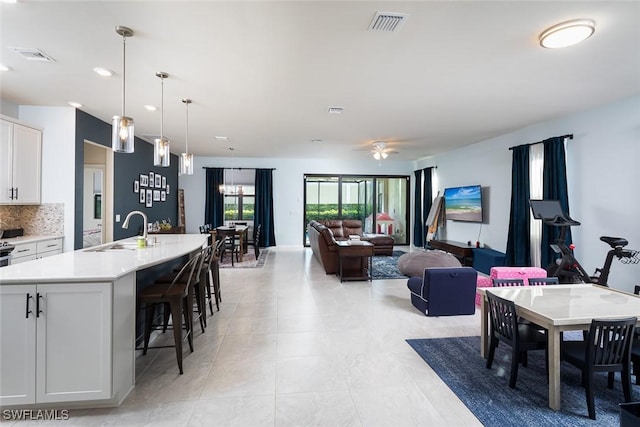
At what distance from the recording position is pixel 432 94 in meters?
3.85

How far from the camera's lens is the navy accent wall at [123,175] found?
4629mm

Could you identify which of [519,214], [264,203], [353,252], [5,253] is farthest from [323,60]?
[264,203]

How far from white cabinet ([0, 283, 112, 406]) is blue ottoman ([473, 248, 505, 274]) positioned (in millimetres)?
6168

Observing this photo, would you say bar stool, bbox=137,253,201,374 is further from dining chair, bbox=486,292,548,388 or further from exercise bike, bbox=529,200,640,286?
exercise bike, bbox=529,200,640,286

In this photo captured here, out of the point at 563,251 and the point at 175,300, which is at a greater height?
the point at 563,251

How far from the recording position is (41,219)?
4496mm

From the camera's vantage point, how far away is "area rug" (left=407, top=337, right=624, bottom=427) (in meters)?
2.07

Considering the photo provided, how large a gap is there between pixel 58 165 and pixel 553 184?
7523mm

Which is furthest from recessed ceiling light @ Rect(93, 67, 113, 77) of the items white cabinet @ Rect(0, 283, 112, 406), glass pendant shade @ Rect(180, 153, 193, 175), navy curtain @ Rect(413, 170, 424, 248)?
navy curtain @ Rect(413, 170, 424, 248)

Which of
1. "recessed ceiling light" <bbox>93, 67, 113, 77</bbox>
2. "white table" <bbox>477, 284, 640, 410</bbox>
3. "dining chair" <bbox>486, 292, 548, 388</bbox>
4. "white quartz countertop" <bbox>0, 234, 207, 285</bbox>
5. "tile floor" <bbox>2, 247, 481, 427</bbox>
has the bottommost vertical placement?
"tile floor" <bbox>2, 247, 481, 427</bbox>

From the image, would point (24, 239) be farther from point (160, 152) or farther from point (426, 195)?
point (426, 195)

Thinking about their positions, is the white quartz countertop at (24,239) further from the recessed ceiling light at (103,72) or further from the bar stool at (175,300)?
the recessed ceiling light at (103,72)

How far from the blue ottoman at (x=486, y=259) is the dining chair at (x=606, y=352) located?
394 cm

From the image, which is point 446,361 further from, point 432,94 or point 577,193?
point 577,193
